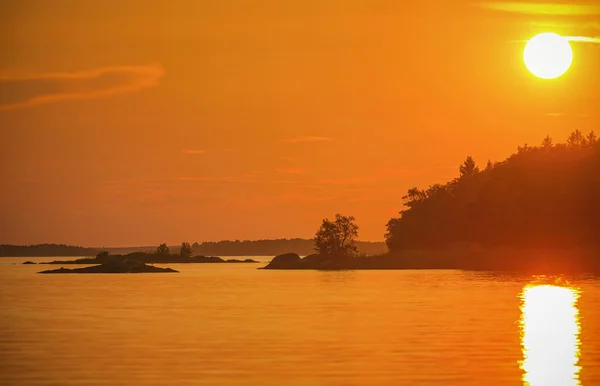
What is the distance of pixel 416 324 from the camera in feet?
192

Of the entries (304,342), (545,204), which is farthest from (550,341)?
(545,204)

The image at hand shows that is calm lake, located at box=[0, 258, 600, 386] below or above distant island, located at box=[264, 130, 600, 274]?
below

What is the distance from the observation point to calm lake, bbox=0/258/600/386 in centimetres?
3619

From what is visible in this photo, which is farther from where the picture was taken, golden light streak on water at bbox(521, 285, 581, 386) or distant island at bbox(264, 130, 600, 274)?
distant island at bbox(264, 130, 600, 274)

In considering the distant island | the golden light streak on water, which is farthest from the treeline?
the golden light streak on water

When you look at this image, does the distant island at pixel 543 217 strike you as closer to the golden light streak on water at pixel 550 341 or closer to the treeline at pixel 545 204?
the treeline at pixel 545 204

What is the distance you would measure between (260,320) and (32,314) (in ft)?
59.6

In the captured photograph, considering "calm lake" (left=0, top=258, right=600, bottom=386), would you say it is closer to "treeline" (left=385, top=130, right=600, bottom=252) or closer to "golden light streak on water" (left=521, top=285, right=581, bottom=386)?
"golden light streak on water" (left=521, top=285, right=581, bottom=386)

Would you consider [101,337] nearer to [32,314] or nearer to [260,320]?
[260,320]

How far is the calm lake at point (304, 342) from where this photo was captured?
36.2 m

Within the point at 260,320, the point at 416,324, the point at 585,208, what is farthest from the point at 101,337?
the point at 585,208

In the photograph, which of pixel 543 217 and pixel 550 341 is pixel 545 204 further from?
pixel 550 341

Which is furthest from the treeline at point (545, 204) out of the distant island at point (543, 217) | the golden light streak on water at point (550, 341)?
the golden light streak on water at point (550, 341)

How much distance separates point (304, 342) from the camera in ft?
157
